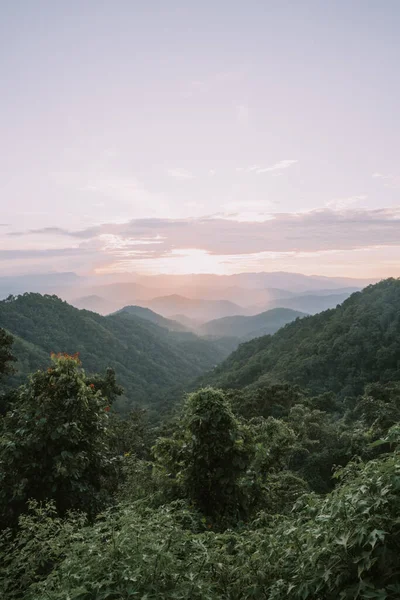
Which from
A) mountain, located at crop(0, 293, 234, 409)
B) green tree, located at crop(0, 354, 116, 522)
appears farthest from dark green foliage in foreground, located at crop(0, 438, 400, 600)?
mountain, located at crop(0, 293, 234, 409)

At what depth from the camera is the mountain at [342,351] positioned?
54.5 m

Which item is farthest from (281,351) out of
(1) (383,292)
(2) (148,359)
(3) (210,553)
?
(3) (210,553)

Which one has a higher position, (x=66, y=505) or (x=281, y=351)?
(x=66, y=505)

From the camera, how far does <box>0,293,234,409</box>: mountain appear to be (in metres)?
93.5

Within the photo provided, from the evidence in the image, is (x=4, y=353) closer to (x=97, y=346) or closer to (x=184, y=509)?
(x=184, y=509)

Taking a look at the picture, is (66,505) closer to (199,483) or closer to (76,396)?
(76,396)

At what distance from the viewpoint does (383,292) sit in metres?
76.7

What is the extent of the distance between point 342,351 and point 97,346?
228ft

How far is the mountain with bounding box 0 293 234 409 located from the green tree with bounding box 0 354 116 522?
72.9 meters

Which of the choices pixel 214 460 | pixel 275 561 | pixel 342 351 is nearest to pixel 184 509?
pixel 214 460

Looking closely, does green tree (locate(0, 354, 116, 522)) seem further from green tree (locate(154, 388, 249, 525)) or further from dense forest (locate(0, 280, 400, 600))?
green tree (locate(154, 388, 249, 525))

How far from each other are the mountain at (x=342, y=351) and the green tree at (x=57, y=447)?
46856 millimetres

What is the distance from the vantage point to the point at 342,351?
60.4 m

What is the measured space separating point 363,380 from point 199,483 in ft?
167
